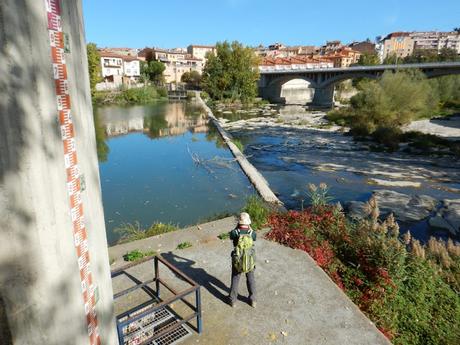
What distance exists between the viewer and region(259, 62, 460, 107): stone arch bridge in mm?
41938

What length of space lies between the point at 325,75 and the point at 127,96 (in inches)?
1539

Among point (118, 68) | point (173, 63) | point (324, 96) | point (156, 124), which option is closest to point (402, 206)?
point (156, 124)

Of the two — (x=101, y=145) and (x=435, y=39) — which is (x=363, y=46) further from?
(x=101, y=145)


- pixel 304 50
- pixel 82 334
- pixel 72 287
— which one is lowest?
pixel 82 334

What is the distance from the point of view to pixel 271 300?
5926 mm

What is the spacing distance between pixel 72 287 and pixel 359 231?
715 centimetres

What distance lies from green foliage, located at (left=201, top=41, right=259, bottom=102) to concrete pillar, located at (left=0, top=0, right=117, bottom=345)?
6080cm

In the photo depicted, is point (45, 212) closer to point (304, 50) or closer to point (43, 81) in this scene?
point (43, 81)

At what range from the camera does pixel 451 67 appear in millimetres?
40750

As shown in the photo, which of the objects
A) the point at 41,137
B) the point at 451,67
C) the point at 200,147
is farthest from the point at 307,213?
the point at 451,67

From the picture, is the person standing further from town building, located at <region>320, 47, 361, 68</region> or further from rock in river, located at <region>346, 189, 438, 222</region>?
town building, located at <region>320, 47, 361, 68</region>

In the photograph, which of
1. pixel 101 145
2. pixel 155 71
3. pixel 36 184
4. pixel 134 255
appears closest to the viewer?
pixel 36 184

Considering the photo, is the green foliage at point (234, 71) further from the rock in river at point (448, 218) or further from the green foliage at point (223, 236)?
→ the green foliage at point (223, 236)

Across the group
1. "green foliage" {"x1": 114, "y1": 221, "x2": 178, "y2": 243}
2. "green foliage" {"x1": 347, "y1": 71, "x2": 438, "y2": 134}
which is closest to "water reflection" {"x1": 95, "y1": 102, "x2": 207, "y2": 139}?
"green foliage" {"x1": 347, "y1": 71, "x2": 438, "y2": 134}
